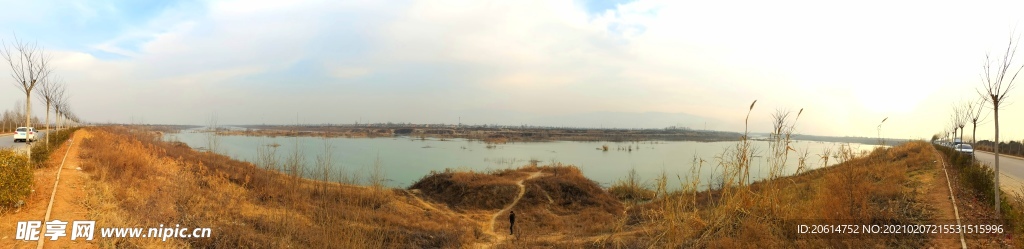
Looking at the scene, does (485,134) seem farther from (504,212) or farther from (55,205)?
(55,205)

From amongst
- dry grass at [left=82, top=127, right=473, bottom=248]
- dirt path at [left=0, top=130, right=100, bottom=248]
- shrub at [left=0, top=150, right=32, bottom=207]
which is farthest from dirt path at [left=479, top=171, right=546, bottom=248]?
shrub at [left=0, top=150, right=32, bottom=207]

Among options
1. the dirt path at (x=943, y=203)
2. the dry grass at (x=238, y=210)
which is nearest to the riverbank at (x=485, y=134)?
the dry grass at (x=238, y=210)

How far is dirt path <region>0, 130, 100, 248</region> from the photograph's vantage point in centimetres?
508

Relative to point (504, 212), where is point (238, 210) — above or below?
above

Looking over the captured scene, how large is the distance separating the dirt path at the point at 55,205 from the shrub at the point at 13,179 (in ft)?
0.62

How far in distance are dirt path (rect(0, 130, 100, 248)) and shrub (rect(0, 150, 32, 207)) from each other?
19 centimetres

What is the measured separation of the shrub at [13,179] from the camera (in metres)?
5.77

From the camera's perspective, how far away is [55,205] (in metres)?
6.45

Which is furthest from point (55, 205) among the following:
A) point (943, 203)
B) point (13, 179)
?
point (943, 203)

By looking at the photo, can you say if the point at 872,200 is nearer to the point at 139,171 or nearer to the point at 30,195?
the point at 30,195

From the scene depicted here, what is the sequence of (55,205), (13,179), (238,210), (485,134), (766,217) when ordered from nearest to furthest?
(766,217)
(13,179)
(55,205)
(238,210)
(485,134)

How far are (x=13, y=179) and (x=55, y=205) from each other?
0.67 m

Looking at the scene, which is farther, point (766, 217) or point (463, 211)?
point (463, 211)

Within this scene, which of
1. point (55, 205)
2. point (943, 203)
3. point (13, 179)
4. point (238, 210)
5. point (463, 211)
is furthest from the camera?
point (463, 211)
